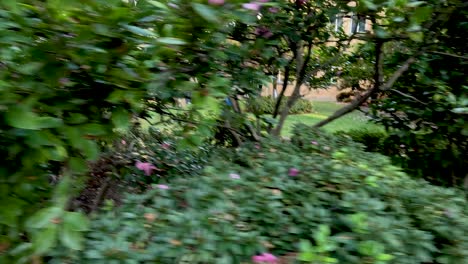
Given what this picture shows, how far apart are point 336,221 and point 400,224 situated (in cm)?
25

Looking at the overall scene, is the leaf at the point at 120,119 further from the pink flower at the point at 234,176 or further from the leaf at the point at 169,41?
the pink flower at the point at 234,176

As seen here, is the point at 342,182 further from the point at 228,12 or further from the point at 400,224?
the point at 228,12

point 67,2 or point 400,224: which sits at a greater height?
point 67,2

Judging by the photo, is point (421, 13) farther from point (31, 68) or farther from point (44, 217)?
point (44, 217)

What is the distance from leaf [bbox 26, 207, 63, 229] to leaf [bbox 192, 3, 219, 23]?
2.68ft

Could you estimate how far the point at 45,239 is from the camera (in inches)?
59.9

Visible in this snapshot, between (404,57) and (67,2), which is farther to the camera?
(404,57)

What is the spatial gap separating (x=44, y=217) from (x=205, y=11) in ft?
2.83

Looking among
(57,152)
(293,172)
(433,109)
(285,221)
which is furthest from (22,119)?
(433,109)

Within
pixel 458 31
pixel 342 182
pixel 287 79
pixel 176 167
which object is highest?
pixel 458 31

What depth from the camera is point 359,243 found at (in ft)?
5.80

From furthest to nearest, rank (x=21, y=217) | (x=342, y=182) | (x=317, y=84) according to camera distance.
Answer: (x=317, y=84) < (x=342, y=182) < (x=21, y=217)

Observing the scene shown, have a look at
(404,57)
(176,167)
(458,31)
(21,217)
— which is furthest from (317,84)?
(21,217)

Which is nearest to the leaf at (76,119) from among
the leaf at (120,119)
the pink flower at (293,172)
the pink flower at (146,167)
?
the leaf at (120,119)
